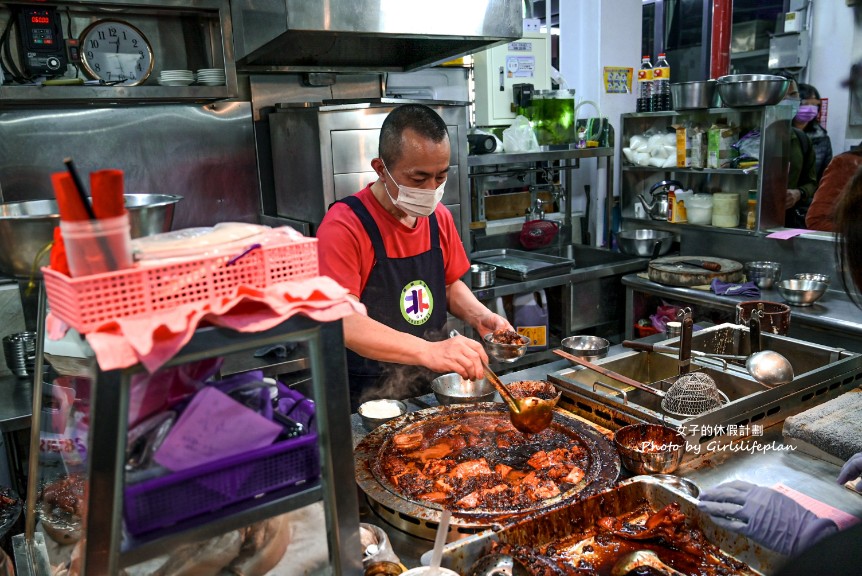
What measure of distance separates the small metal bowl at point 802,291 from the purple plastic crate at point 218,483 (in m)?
3.97

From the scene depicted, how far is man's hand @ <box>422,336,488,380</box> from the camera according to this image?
7.09 ft

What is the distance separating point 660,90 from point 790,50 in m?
2.85

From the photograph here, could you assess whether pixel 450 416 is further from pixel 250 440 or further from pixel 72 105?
pixel 72 105

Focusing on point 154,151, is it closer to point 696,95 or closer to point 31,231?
point 31,231

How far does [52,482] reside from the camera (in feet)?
5.60

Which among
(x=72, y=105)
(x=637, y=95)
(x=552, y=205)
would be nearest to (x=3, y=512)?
(x=72, y=105)

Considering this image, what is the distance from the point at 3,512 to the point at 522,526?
154cm

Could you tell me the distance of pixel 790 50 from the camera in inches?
290

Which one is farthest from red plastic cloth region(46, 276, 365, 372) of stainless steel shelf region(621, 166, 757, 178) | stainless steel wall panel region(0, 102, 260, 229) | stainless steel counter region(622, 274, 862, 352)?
stainless steel shelf region(621, 166, 757, 178)

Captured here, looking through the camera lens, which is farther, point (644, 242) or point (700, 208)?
point (644, 242)

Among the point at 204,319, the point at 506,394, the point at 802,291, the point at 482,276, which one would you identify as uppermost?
the point at 204,319

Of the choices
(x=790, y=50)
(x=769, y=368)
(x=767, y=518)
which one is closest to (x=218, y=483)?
(x=767, y=518)

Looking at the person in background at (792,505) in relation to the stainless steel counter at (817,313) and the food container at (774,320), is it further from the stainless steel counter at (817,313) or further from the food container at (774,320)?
the stainless steel counter at (817,313)

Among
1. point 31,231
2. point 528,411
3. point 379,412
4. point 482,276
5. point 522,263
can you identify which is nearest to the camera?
point 31,231
